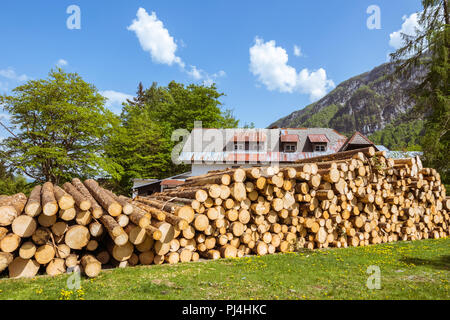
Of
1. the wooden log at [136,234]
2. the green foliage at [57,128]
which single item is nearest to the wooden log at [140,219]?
the wooden log at [136,234]

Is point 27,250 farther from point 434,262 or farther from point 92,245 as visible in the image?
point 434,262

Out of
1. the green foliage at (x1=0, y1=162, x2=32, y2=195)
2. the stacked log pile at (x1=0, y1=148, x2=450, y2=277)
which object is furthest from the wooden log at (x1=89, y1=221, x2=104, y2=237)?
the green foliage at (x1=0, y1=162, x2=32, y2=195)

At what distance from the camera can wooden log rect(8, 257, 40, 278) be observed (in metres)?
5.33

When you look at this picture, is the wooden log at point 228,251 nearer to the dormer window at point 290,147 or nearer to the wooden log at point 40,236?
the wooden log at point 40,236

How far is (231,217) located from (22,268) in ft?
15.4

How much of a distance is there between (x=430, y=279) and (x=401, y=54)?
17721mm

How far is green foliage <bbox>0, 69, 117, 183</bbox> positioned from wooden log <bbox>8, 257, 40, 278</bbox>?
1454cm

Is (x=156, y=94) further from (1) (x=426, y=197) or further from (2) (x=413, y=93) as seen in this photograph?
(1) (x=426, y=197)

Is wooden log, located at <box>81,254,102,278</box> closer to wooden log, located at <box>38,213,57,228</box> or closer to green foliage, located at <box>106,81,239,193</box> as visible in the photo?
wooden log, located at <box>38,213,57,228</box>

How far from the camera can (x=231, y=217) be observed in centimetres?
716

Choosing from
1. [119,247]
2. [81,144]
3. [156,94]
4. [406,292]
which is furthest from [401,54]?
[156,94]

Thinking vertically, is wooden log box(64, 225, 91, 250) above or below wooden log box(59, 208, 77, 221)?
below

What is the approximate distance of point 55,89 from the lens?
1898 cm

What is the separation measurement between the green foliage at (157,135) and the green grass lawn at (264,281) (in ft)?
62.0
